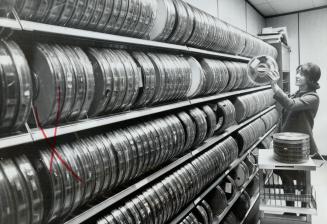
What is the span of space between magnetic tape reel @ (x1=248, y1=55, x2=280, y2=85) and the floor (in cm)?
222

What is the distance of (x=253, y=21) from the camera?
7562mm

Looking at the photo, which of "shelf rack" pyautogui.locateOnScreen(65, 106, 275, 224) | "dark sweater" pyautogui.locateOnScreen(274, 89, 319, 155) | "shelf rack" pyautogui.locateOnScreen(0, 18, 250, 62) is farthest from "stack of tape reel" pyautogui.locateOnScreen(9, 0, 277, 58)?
"dark sweater" pyautogui.locateOnScreen(274, 89, 319, 155)

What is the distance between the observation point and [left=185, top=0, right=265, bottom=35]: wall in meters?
4.61

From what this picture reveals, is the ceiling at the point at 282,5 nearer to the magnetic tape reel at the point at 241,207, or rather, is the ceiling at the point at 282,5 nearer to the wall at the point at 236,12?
the wall at the point at 236,12

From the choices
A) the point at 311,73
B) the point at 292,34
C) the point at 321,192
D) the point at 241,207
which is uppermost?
Result: the point at 292,34

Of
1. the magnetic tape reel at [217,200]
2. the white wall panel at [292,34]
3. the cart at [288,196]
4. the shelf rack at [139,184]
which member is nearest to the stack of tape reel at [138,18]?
the shelf rack at [139,184]

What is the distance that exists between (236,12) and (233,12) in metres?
0.24

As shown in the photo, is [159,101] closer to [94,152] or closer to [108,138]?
[108,138]

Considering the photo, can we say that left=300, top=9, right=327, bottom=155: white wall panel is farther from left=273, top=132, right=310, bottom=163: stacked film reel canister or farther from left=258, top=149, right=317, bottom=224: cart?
left=273, top=132, right=310, bottom=163: stacked film reel canister

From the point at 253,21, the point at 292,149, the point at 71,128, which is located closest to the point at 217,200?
the point at 292,149

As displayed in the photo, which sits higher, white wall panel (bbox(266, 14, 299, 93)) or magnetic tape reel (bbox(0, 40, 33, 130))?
white wall panel (bbox(266, 14, 299, 93))

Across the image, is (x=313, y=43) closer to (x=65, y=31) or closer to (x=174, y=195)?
(x=174, y=195)

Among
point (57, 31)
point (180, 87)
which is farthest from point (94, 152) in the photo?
point (180, 87)

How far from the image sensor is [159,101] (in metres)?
2.60
